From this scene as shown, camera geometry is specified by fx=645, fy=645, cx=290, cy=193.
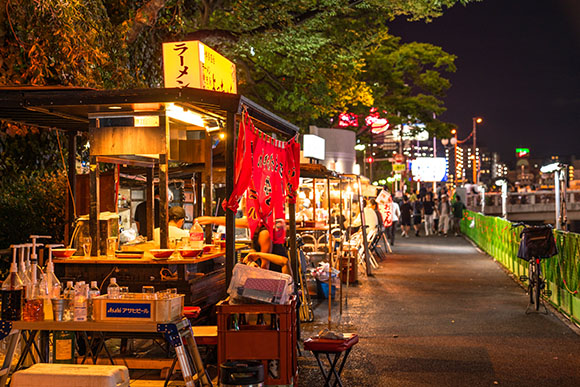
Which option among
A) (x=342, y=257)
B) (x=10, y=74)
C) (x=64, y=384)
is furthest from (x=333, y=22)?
(x=64, y=384)

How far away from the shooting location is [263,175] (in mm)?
8164

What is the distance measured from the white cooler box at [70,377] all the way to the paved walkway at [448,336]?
2938 mm

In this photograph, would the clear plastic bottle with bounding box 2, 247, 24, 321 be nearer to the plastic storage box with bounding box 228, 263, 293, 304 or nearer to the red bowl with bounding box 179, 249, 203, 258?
the plastic storage box with bounding box 228, 263, 293, 304

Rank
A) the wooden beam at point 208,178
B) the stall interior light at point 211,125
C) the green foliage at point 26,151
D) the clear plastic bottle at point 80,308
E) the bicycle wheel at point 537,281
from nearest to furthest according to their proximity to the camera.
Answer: the clear plastic bottle at point 80,308 < the stall interior light at point 211,125 < the green foliage at point 26,151 < the wooden beam at point 208,178 < the bicycle wheel at point 537,281

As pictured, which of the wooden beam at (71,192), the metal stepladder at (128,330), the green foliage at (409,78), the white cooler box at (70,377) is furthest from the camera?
the green foliage at (409,78)

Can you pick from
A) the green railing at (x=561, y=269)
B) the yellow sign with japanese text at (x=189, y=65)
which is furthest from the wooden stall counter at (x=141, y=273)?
the green railing at (x=561, y=269)

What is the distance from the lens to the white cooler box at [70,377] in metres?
5.17

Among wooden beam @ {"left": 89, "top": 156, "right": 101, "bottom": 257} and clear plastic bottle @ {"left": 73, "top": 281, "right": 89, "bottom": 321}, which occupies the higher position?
wooden beam @ {"left": 89, "top": 156, "right": 101, "bottom": 257}

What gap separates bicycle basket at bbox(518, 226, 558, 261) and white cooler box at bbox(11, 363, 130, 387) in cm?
866

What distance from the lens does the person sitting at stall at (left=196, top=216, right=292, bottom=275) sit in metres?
8.22

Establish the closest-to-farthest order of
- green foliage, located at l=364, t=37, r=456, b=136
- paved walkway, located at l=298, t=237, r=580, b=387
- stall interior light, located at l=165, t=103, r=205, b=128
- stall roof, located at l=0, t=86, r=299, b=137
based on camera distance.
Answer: stall roof, located at l=0, t=86, r=299, b=137 → paved walkway, located at l=298, t=237, r=580, b=387 → stall interior light, located at l=165, t=103, r=205, b=128 → green foliage, located at l=364, t=37, r=456, b=136

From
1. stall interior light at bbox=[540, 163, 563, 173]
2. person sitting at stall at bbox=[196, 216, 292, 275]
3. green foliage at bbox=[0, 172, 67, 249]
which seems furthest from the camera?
stall interior light at bbox=[540, 163, 563, 173]

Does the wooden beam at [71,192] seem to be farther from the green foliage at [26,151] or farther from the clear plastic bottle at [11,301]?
the clear plastic bottle at [11,301]

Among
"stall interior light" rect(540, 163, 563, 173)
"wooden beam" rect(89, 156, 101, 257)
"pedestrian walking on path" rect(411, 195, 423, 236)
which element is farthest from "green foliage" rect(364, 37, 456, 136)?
"wooden beam" rect(89, 156, 101, 257)
